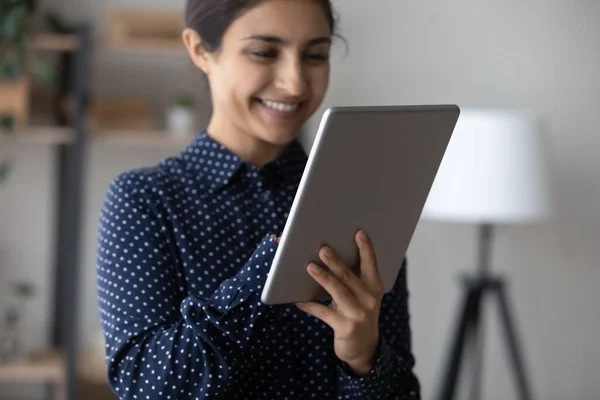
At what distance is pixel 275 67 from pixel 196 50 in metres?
0.15

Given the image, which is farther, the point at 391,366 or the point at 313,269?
the point at 391,366

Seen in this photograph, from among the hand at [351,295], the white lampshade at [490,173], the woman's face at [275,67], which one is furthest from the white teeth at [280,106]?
the white lampshade at [490,173]

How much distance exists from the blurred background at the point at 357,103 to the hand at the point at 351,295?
199cm

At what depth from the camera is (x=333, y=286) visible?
3.25 feet

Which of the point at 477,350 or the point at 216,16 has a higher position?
the point at 216,16

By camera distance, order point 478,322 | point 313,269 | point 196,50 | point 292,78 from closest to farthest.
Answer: point 313,269 → point 292,78 → point 196,50 → point 478,322

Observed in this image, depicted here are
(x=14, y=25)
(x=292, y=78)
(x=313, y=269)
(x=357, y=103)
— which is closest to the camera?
(x=313, y=269)

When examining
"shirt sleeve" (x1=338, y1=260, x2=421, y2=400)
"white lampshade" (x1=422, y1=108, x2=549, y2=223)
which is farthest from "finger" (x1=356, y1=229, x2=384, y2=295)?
"white lampshade" (x1=422, y1=108, x2=549, y2=223)

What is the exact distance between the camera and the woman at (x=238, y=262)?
1.02 metres

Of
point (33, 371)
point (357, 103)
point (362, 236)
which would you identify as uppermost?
point (357, 103)

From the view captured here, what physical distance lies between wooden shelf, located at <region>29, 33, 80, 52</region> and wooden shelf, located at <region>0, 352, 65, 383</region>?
984 millimetres

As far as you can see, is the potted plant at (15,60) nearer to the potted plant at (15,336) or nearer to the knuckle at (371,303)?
the potted plant at (15,336)

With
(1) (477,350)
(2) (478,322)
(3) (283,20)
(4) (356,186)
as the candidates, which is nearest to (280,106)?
(3) (283,20)

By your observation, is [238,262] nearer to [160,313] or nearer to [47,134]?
[160,313]
